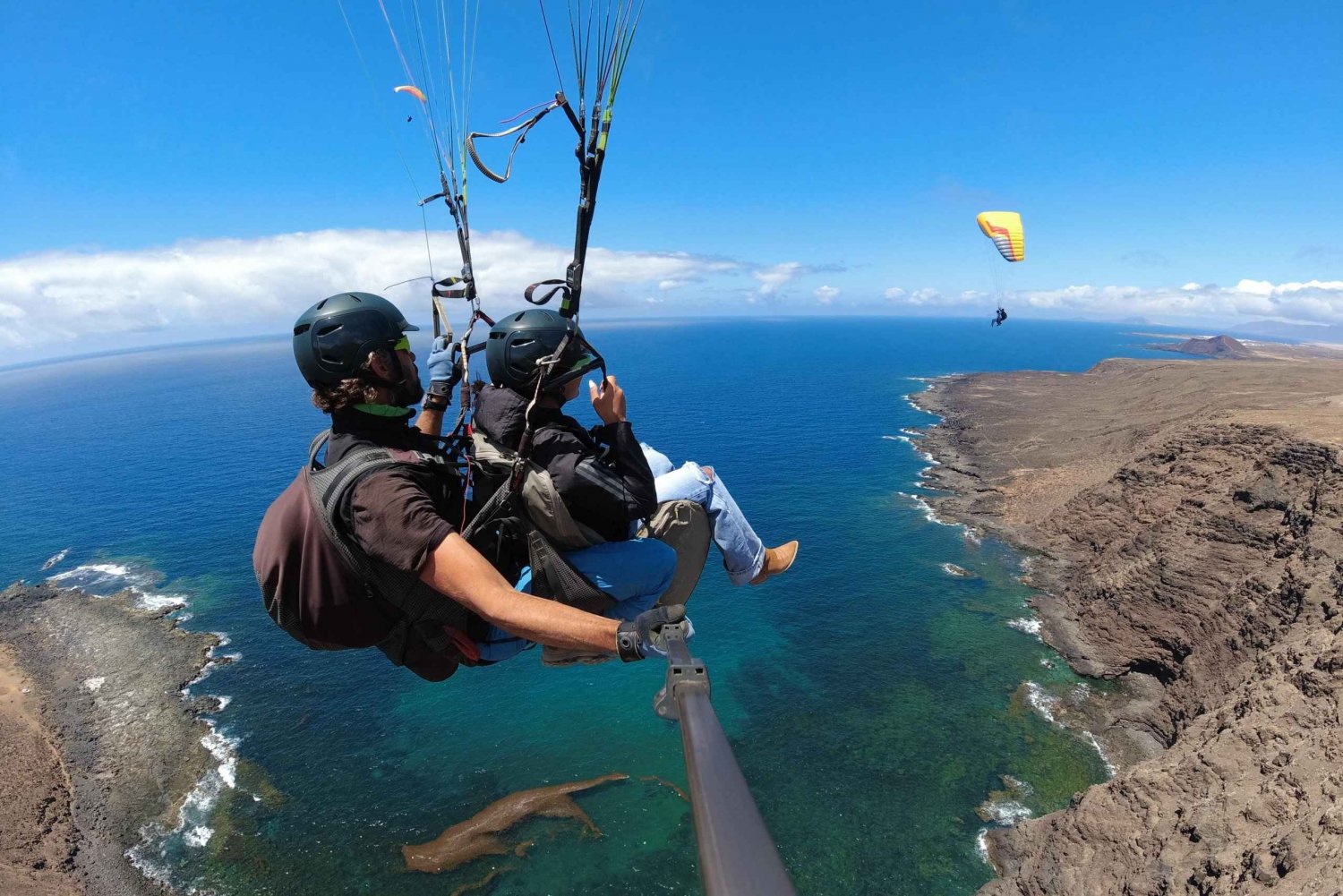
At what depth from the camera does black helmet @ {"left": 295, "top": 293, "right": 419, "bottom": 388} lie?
14.1 feet

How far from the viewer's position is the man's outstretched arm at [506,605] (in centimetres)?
297

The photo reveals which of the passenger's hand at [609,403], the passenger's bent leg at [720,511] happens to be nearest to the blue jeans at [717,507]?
the passenger's bent leg at [720,511]

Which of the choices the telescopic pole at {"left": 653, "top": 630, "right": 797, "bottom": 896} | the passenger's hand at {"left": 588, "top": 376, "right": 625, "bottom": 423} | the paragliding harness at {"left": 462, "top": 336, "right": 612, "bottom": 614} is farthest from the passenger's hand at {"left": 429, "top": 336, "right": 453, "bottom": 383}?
the telescopic pole at {"left": 653, "top": 630, "right": 797, "bottom": 896}

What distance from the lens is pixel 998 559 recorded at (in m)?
47.6

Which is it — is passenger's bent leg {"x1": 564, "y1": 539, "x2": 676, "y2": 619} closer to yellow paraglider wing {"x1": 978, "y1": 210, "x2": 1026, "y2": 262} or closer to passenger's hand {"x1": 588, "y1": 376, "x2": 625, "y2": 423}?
passenger's hand {"x1": 588, "y1": 376, "x2": 625, "y2": 423}

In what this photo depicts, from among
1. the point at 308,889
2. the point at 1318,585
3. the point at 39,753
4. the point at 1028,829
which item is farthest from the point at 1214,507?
the point at 39,753

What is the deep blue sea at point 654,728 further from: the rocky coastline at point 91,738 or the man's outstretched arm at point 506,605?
the man's outstretched arm at point 506,605

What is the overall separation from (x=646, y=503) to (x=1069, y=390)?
122 m

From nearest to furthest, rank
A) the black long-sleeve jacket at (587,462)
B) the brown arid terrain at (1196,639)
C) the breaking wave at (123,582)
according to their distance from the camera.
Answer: the black long-sleeve jacket at (587,462)
the brown arid terrain at (1196,639)
the breaking wave at (123,582)

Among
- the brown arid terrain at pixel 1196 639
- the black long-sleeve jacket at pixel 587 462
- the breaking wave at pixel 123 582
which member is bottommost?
the breaking wave at pixel 123 582

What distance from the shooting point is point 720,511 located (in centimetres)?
632

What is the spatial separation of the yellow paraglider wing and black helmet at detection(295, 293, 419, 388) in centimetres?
5873

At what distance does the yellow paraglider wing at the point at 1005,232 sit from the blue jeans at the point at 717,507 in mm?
56124

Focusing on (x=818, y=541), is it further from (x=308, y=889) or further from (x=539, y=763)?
(x=308, y=889)
